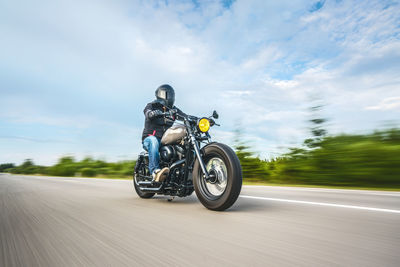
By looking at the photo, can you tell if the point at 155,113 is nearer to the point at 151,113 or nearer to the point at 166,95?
the point at 151,113

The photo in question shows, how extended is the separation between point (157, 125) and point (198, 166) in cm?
144

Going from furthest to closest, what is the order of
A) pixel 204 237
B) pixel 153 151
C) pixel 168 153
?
pixel 153 151 < pixel 168 153 < pixel 204 237

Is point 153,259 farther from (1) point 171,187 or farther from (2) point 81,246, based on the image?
(1) point 171,187

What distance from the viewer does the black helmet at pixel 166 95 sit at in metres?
4.49

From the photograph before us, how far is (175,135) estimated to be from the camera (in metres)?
3.98

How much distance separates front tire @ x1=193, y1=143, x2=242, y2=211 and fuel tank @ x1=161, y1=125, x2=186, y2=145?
0.51 meters

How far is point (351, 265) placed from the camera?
1.50 metres

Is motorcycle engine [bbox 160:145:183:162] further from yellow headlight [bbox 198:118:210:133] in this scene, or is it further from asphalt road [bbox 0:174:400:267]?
asphalt road [bbox 0:174:400:267]

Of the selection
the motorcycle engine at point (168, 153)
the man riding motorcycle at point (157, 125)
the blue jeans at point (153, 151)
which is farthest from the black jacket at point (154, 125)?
the motorcycle engine at point (168, 153)

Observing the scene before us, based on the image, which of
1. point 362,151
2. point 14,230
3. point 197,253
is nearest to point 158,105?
point 14,230

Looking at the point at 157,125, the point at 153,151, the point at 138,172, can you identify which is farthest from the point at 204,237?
the point at 138,172

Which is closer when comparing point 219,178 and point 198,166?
point 219,178

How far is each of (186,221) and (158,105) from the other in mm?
2062

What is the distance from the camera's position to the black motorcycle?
123 inches
